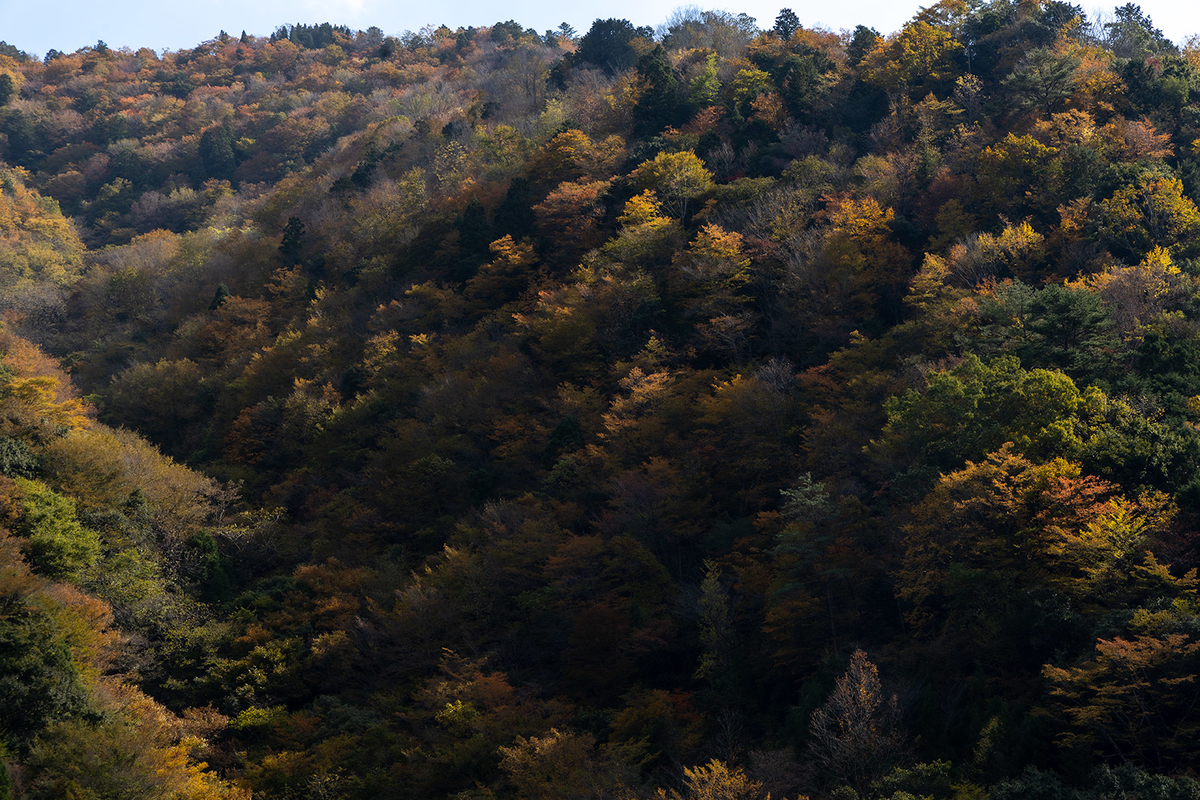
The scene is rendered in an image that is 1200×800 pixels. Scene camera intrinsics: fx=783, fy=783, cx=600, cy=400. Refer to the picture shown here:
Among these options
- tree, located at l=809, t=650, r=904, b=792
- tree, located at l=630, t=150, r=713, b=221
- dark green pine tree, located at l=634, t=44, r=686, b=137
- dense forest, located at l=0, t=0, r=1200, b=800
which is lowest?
tree, located at l=809, t=650, r=904, b=792

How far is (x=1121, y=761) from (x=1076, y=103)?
40171mm

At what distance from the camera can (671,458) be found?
3400 cm

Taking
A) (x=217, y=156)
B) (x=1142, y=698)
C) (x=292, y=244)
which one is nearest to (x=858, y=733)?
(x=1142, y=698)

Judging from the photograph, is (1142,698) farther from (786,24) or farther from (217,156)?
(217,156)

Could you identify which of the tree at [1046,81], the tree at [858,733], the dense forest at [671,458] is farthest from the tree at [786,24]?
the tree at [858,733]

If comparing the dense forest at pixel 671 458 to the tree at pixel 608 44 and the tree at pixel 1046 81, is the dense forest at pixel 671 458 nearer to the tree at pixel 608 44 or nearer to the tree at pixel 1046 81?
the tree at pixel 1046 81

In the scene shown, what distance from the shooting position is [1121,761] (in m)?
18.5

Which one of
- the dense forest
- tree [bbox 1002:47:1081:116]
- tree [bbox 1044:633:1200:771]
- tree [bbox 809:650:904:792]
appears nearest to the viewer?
tree [bbox 1044:633:1200:771]

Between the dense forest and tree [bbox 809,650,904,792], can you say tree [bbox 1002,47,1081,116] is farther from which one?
tree [bbox 809,650,904,792]

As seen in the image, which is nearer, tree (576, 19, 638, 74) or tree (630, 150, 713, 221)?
tree (630, 150, 713, 221)

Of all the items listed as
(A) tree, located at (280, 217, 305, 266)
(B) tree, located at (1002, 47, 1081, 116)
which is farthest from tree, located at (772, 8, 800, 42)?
(A) tree, located at (280, 217, 305, 266)

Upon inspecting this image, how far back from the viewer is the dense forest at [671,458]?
20828 millimetres

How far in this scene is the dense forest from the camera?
20828mm

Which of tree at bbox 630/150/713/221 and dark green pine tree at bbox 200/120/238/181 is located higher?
dark green pine tree at bbox 200/120/238/181
